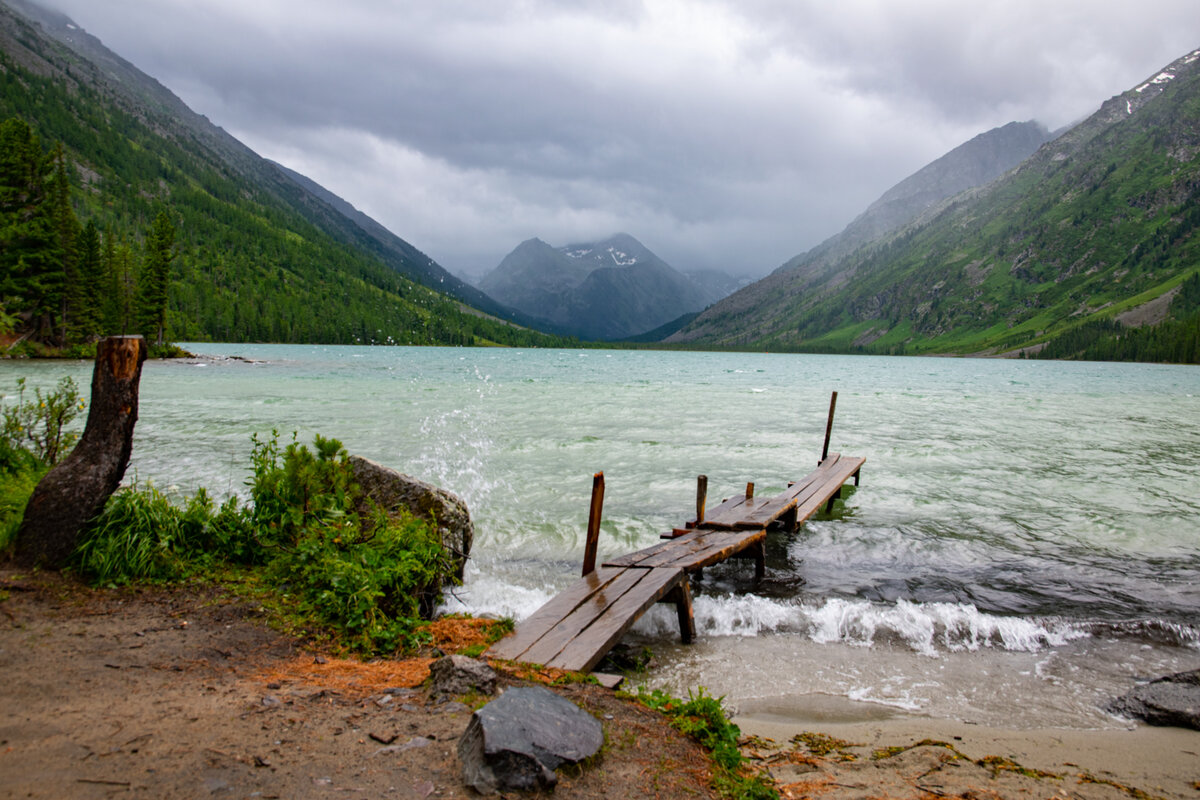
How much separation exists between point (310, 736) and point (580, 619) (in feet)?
12.9

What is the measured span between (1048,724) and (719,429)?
26.5m

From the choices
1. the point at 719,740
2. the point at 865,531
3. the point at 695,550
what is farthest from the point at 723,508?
the point at 719,740

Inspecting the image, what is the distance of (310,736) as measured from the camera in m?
5.10

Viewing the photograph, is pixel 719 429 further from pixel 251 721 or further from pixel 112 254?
pixel 112 254

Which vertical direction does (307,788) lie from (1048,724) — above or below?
above

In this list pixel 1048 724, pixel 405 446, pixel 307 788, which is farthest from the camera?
pixel 405 446

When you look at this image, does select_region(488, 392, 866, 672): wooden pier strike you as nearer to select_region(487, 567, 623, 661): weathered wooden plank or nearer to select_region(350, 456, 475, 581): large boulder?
select_region(487, 567, 623, 661): weathered wooden plank

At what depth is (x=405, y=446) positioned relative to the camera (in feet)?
81.0

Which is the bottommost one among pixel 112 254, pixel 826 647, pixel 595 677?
Answer: pixel 826 647

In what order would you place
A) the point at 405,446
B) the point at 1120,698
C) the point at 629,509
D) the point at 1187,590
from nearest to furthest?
the point at 1120,698 < the point at 1187,590 < the point at 629,509 < the point at 405,446

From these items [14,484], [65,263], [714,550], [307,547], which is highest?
[65,263]

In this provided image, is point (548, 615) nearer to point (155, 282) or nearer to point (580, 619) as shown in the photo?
point (580, 619)

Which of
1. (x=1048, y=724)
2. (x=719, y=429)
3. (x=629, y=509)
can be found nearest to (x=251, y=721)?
(x=1048, y=724)

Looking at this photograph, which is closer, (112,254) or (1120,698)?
(1120,698)
